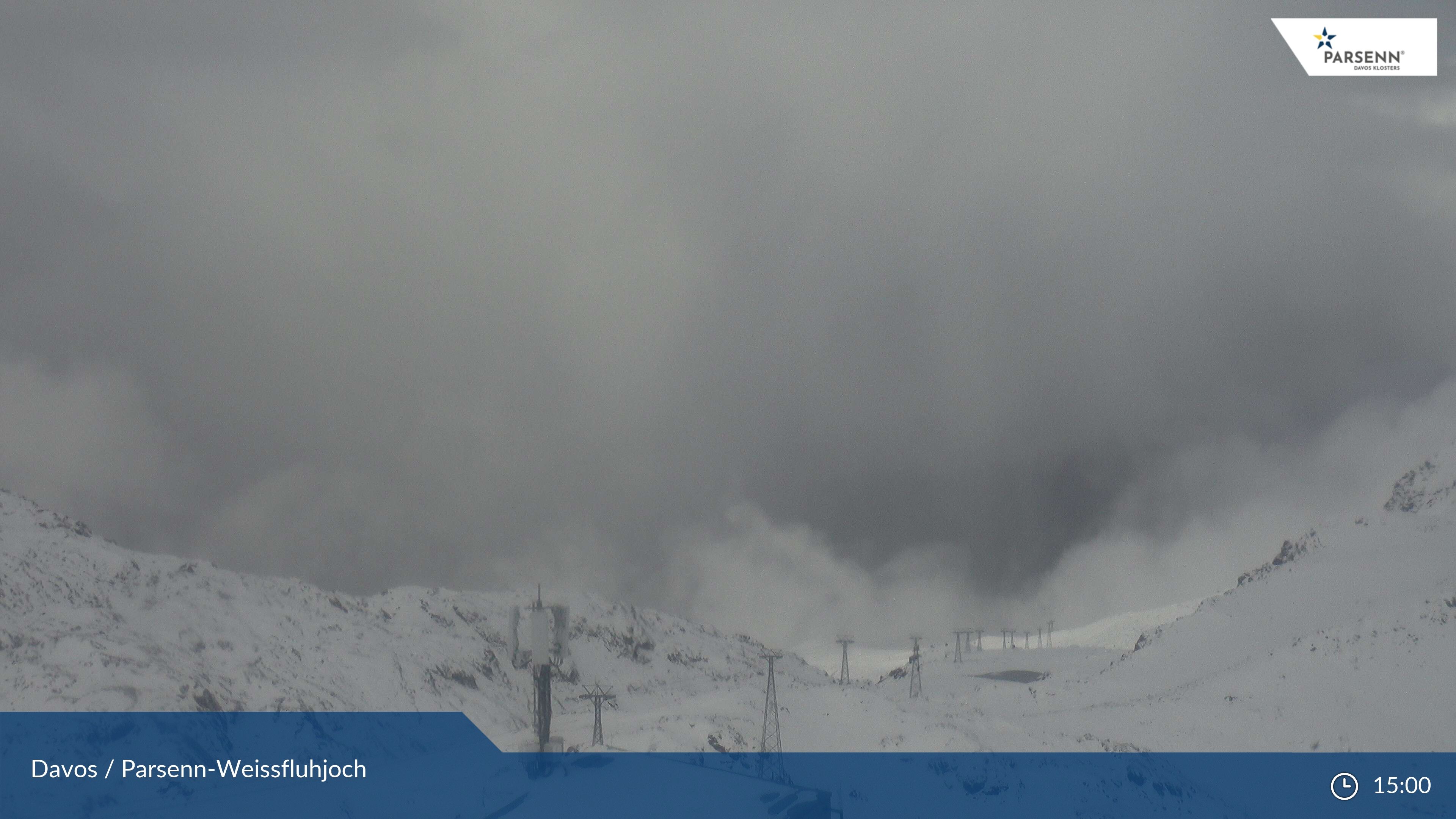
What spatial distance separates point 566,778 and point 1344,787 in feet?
260

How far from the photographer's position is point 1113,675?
14512cm

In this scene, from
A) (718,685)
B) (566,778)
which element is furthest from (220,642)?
→ (718,685)

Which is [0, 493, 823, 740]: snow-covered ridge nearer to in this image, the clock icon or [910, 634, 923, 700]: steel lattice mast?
[910, 634, 923, 700]: steel lattice mast

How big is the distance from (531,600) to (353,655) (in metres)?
65.7

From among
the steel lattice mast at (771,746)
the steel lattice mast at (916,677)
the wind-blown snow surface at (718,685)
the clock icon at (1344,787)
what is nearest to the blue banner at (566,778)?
the clock icon at (1344,787)

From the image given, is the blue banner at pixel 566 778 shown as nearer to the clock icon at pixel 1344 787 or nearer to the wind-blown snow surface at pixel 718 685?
the clock icon at pixel 1344 787

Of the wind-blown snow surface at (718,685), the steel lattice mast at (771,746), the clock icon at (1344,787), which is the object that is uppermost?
the wind-blown snow surface at (718,685)

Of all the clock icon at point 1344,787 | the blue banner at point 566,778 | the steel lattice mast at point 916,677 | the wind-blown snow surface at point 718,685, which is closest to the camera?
the blue banner at point 566,778

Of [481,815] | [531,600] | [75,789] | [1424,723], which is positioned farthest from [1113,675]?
[75,789]

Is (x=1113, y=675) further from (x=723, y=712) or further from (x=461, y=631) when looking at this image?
(x=461, y=631)

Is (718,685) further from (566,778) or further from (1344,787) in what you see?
(566,778)

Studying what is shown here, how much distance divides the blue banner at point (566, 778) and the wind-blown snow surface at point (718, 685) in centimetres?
263

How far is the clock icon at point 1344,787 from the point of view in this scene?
312ft

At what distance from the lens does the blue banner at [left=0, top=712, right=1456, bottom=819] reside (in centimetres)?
6288
